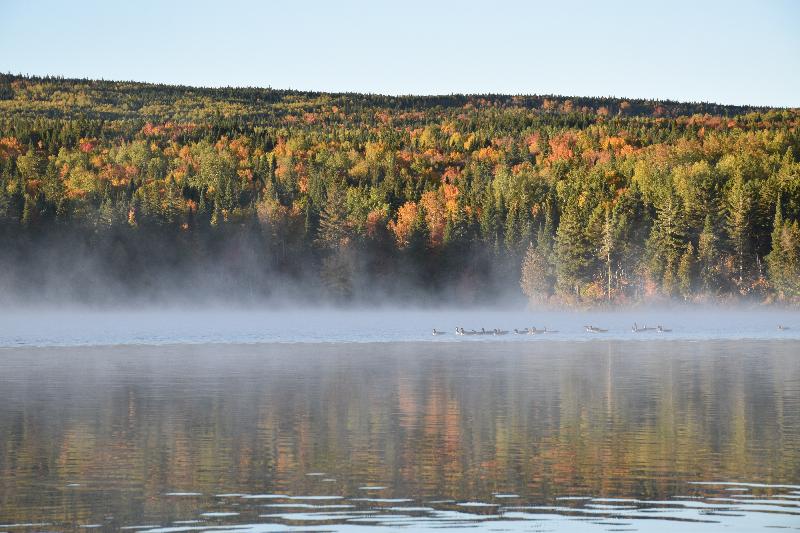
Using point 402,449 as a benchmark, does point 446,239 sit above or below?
above

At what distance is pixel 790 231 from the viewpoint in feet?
403

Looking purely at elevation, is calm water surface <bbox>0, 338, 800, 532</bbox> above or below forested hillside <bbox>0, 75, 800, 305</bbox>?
below

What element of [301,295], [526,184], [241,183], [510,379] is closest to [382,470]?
[510,379]

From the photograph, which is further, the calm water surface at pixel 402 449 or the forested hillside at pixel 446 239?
the forested hillside at pixel 446 239

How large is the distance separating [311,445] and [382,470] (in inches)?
131

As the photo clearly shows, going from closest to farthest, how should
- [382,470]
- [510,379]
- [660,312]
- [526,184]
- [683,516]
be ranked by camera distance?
[683,516]
[382,470]
[510,379]
[660,312]
[526,184]

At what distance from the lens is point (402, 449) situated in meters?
26.0

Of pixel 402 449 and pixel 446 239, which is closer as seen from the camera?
pixel 402 449

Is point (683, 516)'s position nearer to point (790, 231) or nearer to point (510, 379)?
point (510, 379)

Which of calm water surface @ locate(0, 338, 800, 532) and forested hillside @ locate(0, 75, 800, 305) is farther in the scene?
forested hillside @ locate(0, 75, 800, 305)

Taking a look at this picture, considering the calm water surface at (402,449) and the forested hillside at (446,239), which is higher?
the forested hillside at (446,239)

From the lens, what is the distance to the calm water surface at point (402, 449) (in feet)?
65.9

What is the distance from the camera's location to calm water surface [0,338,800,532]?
20078mm

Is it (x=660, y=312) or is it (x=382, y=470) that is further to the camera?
(x=660, y=312)
